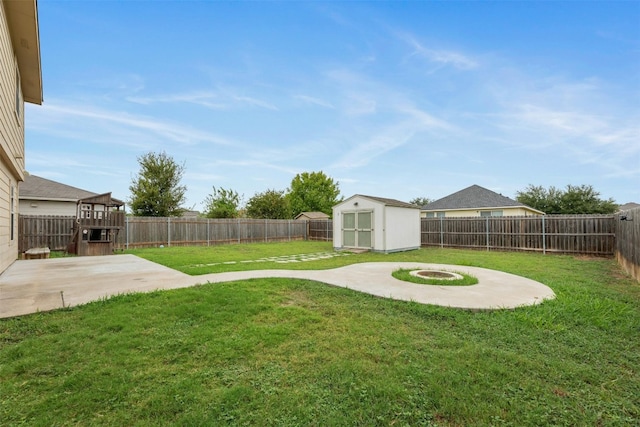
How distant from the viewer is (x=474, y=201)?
884 inches

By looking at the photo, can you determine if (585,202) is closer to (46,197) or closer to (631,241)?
(631,241)

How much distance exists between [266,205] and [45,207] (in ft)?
48.1

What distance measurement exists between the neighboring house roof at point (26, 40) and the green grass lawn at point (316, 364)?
6.92 m

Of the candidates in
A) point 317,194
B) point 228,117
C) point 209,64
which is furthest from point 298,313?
point 317,194

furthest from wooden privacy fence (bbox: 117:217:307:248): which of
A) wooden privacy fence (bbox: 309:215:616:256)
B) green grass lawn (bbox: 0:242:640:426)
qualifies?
A: green grass lawn (bbox: 0:242:640:426)

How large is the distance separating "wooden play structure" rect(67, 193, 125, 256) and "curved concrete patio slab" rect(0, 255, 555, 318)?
12.5 feet

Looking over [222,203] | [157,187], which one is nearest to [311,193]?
[222,203]

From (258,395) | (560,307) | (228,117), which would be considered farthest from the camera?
(228,117)

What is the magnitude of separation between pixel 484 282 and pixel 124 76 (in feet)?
49.5

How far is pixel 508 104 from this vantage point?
11.8 metres

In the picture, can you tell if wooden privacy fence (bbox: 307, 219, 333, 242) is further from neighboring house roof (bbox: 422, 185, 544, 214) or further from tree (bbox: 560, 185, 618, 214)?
tree (bbox: 560, 185, 618, 214)

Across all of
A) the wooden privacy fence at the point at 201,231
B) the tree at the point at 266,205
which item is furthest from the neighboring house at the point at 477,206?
the tree at the point at 266,205

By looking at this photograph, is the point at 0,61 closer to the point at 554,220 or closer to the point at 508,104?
the point at 508,104

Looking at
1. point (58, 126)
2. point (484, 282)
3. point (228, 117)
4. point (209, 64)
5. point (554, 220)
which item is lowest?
point (484, 282)
